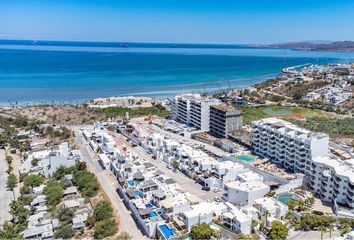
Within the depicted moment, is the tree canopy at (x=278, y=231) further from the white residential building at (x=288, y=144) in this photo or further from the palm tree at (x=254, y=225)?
the white residential building at (x=288, y=144)

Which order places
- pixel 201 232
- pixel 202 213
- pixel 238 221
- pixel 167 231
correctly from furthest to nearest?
pixel 202 213 → pixel 167 231 → pixel 238 221 → pixel 201 232

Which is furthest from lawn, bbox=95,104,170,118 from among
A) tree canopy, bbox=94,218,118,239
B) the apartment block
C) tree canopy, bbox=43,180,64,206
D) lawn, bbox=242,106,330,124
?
tree canopy, bbox=94,218,118,239

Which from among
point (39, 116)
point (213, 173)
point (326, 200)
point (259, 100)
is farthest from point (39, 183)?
point (259, 100)

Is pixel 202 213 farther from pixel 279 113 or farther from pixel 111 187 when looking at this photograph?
pixel 279 113

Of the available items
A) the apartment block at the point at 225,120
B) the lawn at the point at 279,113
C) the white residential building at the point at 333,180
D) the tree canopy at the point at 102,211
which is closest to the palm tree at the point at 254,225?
the white residential building at the point at 333,180

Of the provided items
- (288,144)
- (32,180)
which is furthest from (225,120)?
(32,180)

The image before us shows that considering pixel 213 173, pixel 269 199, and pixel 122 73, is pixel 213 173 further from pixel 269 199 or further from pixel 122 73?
pixel 122 73
